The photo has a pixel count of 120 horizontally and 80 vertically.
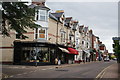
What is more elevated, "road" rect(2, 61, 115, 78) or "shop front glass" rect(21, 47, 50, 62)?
"shop front glass" rect(21, 47, 50, 62)

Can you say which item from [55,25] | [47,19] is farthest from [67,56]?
[47,19]

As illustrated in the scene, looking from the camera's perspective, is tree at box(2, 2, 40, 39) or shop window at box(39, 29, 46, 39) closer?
tree at box(2, 2, 40, 39)

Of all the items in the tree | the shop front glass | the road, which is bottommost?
the road

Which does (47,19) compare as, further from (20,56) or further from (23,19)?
(23,19)

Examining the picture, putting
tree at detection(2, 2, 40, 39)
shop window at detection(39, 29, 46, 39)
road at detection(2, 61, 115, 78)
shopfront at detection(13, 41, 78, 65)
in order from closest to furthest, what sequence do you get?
tree at detection(2, 2, 40, 39) → road at detection(2, 61, 115, 78) → shopfront at detection(13, 41, 78, 65) → shop window at detection(39, 29, 46, 39)

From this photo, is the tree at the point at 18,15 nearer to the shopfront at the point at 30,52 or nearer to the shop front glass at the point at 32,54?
the shopfront at the point at 30,52

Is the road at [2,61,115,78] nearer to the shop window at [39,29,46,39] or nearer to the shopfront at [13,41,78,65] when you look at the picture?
the shopfront at [13,41,78,65]

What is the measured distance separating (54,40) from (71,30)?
34.4 feet

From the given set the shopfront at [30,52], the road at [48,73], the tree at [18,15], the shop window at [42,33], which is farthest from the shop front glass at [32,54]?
the tree at [18,15]

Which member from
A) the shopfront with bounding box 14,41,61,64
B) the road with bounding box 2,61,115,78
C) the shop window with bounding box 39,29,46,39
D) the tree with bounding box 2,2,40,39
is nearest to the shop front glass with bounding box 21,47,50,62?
the shopfront with bounding box 14,41,61,64

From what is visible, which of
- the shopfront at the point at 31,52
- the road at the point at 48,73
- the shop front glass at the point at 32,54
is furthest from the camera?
the shop front glass at the point at 32,54

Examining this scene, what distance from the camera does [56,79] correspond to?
1350cm

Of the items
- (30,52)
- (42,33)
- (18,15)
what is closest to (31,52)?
(30,52)

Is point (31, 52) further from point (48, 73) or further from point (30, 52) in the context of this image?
point (48, 73)
